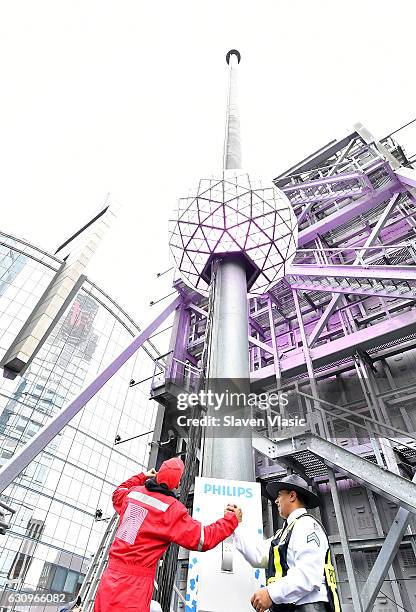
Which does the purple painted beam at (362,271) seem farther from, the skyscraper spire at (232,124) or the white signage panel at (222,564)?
the white signage panel at (222,564)

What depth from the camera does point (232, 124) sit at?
393 inches

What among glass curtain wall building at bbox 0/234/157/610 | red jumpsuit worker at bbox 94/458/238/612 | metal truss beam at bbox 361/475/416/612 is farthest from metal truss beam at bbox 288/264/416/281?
glass curtain wall building at bbox 0/234/157/610

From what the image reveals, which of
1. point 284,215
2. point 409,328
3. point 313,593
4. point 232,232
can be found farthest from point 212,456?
point 409,328

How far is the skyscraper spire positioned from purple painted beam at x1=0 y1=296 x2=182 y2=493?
5.93m

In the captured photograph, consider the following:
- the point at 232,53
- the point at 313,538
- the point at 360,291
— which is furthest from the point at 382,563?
the point at 232,53

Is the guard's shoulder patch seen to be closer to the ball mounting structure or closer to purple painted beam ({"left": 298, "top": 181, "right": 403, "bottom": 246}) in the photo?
purple painted beam ({"left": 298, "top": 181, "right": 403, "bottom": 246})

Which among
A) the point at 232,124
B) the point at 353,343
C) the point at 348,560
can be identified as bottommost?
the point at 348,560

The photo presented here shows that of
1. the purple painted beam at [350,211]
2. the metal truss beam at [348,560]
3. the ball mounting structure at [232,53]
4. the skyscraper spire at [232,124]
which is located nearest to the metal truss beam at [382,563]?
the metal truss beam at [348,560]

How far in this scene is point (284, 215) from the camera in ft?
21.1

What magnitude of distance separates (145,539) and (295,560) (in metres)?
1.09

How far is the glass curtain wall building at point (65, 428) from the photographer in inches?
1032

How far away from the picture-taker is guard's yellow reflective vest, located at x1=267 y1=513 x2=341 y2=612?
239cm

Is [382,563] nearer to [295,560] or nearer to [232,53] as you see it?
[295,560]

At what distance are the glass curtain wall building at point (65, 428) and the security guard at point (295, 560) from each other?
20.6 meters
